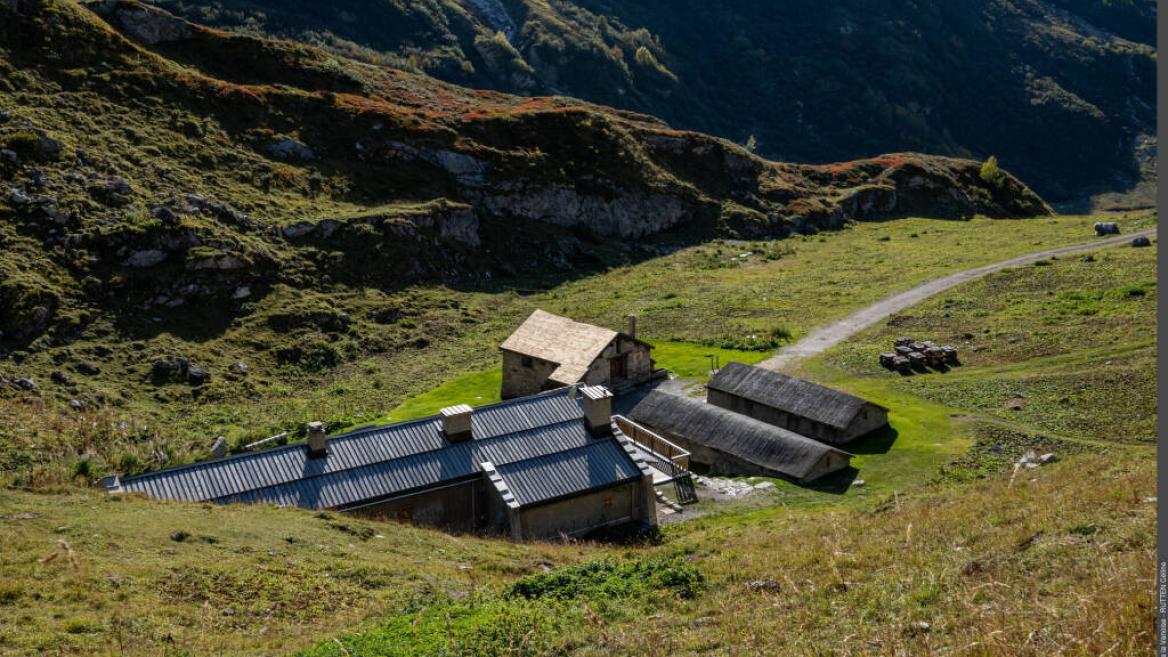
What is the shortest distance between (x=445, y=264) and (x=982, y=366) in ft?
147

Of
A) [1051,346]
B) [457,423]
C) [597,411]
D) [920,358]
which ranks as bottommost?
[920,358]

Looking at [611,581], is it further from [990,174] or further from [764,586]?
[990,174]

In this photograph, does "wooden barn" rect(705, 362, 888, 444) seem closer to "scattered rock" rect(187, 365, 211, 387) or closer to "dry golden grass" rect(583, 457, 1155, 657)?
"dry golden grass" rect(583, 457, 1155, 657)

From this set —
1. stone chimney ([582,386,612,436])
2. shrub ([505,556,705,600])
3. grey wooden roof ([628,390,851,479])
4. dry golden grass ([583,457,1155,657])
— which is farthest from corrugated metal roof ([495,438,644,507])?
shrub ([505,556,705,600])

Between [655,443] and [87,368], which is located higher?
[655,443]

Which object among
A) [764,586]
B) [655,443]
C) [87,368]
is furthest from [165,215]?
[764,586]

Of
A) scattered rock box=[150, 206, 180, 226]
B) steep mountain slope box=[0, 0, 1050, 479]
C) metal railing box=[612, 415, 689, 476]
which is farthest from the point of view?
scattered rock box=[150, 206, 180, 226]

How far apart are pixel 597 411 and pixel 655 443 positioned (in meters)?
10.3

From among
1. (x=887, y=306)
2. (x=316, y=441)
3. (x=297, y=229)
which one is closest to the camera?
(x=316, y=441)

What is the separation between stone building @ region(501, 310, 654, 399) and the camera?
49938 millimetres

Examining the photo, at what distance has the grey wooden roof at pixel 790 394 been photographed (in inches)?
1671

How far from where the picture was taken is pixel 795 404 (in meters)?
44.6

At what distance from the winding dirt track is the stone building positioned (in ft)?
31.0

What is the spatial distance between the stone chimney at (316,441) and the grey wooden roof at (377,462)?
221 millimetres
